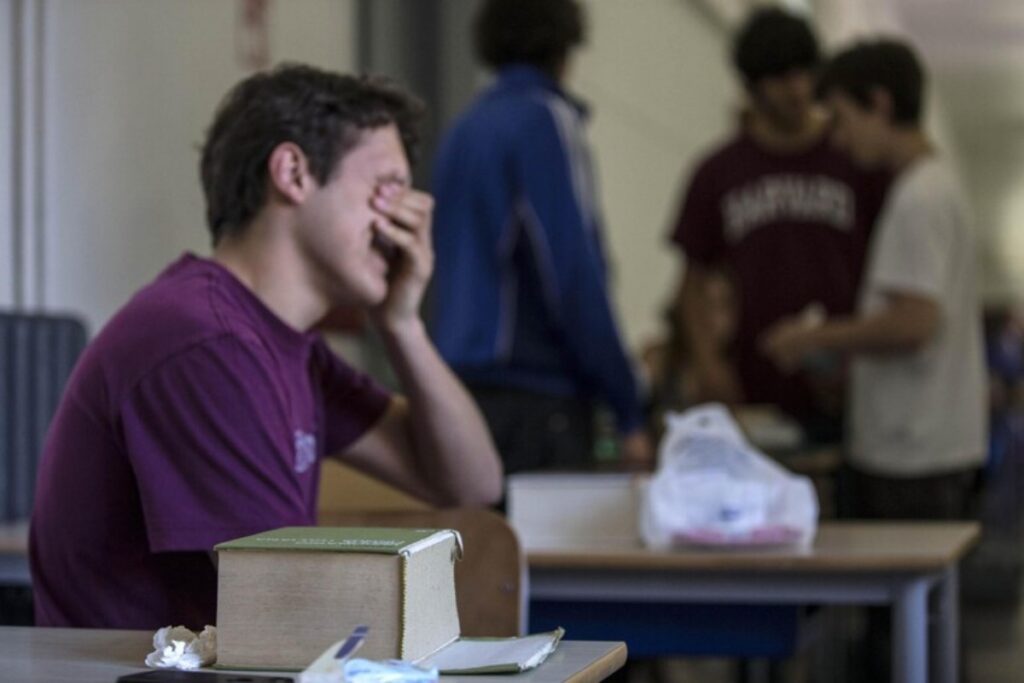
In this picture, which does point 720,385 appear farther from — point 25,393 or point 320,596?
point 320,596

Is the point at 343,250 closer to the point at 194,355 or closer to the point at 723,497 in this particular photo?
the point at 194,355

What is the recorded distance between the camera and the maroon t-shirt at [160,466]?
4.92 feet

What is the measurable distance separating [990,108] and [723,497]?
48.7 feet

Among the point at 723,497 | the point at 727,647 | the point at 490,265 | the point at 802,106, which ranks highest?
the point at 802,106

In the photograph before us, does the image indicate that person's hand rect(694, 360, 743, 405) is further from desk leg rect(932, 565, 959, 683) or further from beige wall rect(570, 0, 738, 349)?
beige wall rect(570, 0, 738, 349)

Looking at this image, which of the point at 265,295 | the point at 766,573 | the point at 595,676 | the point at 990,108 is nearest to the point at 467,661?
the point at 595,676

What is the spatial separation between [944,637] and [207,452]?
47.0 inches

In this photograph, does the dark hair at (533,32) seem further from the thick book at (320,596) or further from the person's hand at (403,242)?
the thick book at (320,596)

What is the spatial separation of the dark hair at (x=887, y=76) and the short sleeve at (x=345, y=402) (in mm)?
1724

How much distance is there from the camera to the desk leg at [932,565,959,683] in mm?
2254

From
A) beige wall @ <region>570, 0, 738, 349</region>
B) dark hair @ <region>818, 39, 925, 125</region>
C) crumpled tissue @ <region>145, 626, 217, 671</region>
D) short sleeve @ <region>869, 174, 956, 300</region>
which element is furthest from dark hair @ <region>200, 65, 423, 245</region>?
beige wall @ <region>570, 0, 738, 349</region>

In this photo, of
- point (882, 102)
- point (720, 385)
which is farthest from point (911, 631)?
point (720, 385)

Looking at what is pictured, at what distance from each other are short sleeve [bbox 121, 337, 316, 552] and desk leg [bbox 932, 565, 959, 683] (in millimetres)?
1054

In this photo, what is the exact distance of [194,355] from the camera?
1562 mm
